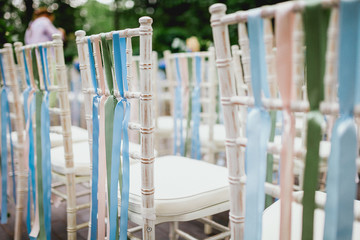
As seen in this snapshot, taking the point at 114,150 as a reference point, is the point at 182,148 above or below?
below

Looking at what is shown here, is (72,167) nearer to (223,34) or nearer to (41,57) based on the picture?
(41,57)

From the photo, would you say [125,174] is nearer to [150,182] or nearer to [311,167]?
[150,182]

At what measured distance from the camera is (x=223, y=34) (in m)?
0.79

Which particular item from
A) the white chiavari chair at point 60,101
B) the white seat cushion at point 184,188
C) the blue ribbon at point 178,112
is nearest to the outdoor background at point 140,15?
the blue ribbon at point 178,112

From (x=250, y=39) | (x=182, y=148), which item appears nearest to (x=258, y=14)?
(x=250, y=39)

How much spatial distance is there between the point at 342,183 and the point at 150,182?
1.97ft

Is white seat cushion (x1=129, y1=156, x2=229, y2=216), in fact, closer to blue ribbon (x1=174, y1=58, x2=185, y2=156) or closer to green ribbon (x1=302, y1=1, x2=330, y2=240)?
green ribbon (x1=302, y1=1, x2=330, y2=240)

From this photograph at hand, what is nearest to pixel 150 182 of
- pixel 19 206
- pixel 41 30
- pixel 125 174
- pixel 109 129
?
pixel 125 174

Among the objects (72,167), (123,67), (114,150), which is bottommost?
(72,167)

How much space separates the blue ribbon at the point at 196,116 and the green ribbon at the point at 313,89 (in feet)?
4.96

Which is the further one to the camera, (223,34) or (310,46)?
(223,34)

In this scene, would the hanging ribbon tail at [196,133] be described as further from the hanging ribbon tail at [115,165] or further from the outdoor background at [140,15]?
the outdoor background at [140,15]

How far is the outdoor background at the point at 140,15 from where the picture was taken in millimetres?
6945

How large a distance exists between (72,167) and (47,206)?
22cm
